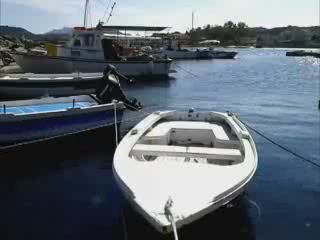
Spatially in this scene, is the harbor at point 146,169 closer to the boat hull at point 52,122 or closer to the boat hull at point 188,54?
the boat hull at point 52,122

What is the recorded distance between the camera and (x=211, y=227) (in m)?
8.76

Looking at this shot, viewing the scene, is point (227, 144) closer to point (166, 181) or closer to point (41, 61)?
point (166, 181)

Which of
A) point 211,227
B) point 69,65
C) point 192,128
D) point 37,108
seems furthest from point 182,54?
point 211,227

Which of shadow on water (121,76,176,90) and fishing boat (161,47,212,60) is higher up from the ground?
fishing boat (161,47,212,60)

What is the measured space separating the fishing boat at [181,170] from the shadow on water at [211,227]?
0.82 metres

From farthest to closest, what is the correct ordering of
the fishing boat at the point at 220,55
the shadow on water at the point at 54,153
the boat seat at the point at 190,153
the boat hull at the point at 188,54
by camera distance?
1. the fishing boat at the point at 220,55
2. the boat hull at the point at 188,54
3. the shadow on water at the point at 54,153
4. the boat seat at the point at 190,153

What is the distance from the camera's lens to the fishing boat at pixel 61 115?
13328mm

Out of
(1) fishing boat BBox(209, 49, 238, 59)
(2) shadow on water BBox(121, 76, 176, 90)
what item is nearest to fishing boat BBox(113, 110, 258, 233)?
→ (2) shadow on water BBox(121, 76, 176, 90)

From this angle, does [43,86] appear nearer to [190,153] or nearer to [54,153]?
[54,153]

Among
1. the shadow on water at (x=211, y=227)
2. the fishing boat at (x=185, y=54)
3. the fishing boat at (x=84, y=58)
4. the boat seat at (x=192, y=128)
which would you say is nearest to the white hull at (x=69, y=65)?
the fishing boat at (x=84, y=58)

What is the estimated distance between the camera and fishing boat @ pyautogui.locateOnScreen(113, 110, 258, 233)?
21.7 feet

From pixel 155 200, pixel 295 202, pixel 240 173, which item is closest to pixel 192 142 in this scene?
pixel 295 202

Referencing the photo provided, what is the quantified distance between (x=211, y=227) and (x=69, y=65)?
27.6 m

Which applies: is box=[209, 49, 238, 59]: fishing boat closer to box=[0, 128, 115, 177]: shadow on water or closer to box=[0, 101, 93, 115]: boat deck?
box=[0, 101, 93, 115]: boat deck
